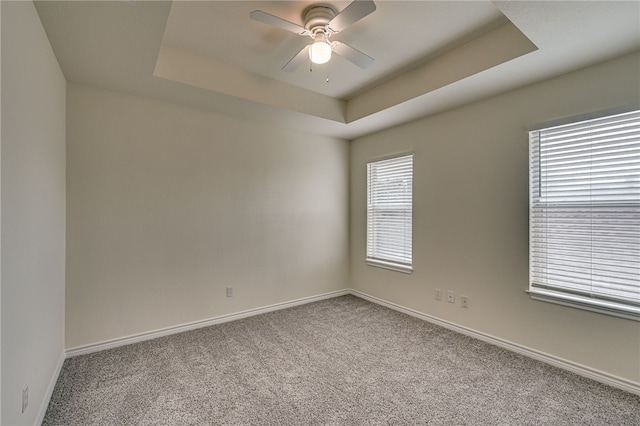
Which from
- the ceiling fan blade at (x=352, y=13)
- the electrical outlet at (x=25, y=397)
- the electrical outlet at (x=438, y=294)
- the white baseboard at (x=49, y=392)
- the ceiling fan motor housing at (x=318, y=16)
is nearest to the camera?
the electrical outlet at (x=25, y=397)

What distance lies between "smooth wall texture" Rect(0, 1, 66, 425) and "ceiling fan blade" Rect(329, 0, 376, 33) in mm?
1667

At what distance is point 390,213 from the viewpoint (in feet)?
13.0

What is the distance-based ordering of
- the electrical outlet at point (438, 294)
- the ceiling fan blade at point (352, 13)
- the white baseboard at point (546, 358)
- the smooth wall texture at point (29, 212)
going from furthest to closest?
the electrical outlet at point (438, 294), the white baseboard at point (546, 358), the ceiling fan blade at point (352, 13), the smooth wall texture at point (29, 212)

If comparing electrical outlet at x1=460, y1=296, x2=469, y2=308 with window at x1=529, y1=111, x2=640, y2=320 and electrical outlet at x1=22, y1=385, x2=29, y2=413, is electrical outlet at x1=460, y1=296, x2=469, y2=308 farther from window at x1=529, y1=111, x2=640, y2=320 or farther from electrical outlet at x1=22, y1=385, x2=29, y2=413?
electrical outlet at x1=22, y1=385, x2=29, y2=413

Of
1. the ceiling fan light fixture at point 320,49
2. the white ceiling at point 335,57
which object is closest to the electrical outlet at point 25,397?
the white ceiling at point 335,57

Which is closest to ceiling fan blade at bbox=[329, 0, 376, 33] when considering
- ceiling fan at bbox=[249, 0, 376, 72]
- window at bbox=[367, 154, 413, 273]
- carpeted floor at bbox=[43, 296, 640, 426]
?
ceiling fan at bbox=[249, 0, 376, 72]

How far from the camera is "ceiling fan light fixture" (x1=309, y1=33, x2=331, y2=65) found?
6.76ft

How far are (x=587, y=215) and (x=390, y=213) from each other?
2.03 metres

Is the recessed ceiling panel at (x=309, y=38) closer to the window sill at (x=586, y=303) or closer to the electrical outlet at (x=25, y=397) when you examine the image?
the window sill at (x=586, y=303)

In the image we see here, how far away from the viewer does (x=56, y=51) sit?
2072 mm

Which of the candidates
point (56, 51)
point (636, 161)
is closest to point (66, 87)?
point (56, 51)

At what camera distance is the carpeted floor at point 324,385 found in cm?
184

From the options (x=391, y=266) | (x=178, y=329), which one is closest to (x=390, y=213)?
(x=391, y=266)

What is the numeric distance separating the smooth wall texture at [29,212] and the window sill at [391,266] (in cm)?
340
